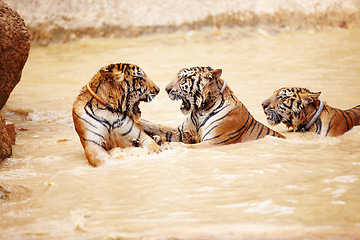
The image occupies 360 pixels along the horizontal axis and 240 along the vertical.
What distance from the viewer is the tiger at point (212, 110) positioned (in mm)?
4289

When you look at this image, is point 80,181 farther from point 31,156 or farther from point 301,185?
point 301,185

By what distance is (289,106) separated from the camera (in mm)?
4883

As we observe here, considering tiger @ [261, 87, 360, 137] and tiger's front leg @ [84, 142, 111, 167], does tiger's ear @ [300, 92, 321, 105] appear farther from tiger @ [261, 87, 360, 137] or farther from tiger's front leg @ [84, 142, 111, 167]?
tiger's front leg @ [84, 142, 111, 167]

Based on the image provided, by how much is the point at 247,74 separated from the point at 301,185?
583 cm

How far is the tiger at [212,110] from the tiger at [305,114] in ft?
1.63

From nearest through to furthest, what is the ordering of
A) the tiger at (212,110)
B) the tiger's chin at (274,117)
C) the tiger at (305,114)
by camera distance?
1. the tiger at (212,110)
2. the tiger at (305,114)
3. the tiger's chin at (274,117)

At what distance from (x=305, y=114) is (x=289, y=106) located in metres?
0.19

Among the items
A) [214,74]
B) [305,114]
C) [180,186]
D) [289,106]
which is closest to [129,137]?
[214,74]

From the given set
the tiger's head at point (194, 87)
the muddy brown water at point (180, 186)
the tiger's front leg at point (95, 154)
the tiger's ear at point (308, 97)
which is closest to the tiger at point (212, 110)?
the tiger's head at point (194, 87)

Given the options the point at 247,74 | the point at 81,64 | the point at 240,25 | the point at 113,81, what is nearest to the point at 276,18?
the point at 240,25

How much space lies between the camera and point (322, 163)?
353 cm

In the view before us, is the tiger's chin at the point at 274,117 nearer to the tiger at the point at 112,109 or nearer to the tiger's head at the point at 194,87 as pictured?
the tiger's head at the point at 194,87

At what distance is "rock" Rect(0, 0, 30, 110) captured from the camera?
434 centimetres

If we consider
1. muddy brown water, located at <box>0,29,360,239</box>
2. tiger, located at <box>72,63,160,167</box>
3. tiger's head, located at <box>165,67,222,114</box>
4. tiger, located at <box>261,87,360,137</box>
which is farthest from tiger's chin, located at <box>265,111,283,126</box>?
tiger, located at <box>72,63,160,167</box>
